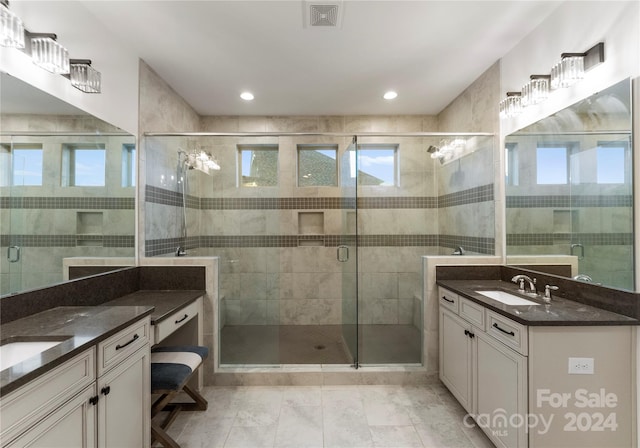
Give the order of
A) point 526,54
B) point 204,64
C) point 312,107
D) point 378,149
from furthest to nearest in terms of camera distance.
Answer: point 312,107 < point 378,149 < point 204,64 < point 526,54

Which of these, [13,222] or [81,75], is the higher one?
[81,75]

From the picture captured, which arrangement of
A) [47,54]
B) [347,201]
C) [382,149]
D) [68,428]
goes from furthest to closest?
[347,201], [382,149], [47,54], [68,428]

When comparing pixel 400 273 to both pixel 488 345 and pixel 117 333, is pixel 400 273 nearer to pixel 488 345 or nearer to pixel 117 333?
pixel 488 345

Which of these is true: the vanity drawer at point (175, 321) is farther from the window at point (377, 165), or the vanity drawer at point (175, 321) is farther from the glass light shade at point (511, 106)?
the glass light shade at point (511, 106)

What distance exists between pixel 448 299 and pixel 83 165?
9.10ft

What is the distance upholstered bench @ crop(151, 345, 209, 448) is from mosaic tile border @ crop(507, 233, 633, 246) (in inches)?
98.6

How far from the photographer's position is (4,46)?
140 cm

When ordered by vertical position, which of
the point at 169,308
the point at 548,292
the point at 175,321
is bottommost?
the point at 175,321

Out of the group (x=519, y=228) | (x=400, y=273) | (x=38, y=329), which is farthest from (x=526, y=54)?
(x=38, y=329)

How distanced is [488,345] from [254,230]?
6.62ft

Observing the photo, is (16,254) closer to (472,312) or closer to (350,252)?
(350,252)

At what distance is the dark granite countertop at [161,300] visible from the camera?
195 centimetres

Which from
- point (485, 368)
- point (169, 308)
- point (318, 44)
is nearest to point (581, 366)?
point (485, 368)

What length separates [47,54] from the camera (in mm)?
1581
